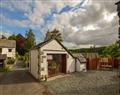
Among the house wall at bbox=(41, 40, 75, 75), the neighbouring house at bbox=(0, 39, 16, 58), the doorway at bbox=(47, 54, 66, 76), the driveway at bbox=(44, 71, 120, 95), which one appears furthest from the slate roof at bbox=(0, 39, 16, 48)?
the driveway at bbox=(44, 71, 120, 95)

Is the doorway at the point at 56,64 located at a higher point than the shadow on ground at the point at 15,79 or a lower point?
higher

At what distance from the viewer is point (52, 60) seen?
958 inches

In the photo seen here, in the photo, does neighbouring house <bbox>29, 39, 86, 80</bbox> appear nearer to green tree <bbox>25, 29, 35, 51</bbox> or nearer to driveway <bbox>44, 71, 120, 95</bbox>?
driveway <bbox>44, 71, 120, 95</bbox>

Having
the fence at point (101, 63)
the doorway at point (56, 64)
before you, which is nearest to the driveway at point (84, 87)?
the doorway at point (56, 64)

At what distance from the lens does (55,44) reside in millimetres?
23750

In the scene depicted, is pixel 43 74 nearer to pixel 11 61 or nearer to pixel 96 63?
pixel 96 63

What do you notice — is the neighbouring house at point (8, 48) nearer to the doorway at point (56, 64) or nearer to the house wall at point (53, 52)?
the doorway at point (56, 64)

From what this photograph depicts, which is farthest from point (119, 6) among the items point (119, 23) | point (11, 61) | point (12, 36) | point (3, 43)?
point (12, 36)

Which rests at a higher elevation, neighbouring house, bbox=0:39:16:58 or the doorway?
neighbouring house, bbox=0:39:16:58

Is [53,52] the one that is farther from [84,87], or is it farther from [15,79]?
[84,87]

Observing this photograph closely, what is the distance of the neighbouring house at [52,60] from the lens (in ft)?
69.7

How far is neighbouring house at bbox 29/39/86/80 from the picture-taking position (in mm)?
21234

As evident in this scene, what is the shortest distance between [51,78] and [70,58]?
226 inches

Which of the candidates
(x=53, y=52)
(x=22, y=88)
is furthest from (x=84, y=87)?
(x=53, y=52)
